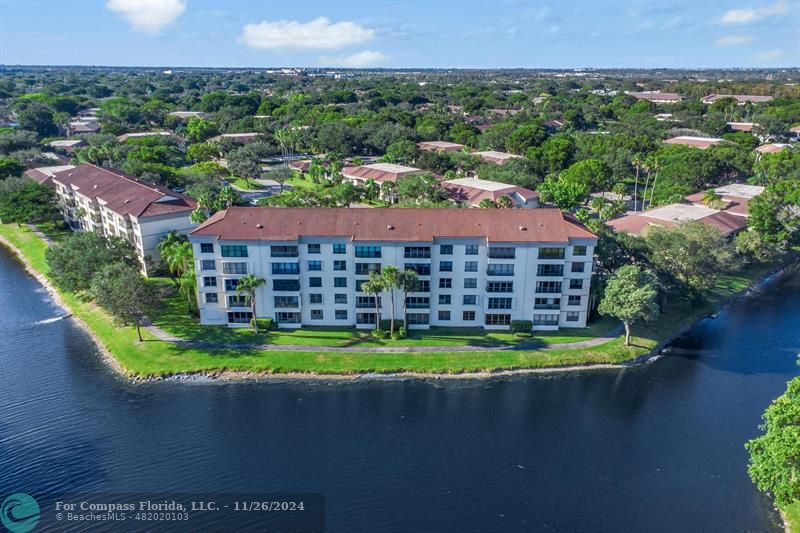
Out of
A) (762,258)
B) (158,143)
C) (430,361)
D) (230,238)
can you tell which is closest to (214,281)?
(230,238)

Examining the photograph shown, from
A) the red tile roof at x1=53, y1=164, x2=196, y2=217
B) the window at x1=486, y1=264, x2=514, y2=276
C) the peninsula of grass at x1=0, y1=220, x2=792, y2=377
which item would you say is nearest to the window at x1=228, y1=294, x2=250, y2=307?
the peninsula of grass at x1=0, y1=220, x2=792, y2=377

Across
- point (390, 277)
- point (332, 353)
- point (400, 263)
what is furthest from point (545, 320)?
point (332, 353)

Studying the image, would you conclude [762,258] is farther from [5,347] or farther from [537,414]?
[5,347]

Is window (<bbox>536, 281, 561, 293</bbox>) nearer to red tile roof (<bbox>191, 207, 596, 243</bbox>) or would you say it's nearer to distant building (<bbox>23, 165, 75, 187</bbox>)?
red tile roof (<bbox>191, 207, 596, 243</bbox>)

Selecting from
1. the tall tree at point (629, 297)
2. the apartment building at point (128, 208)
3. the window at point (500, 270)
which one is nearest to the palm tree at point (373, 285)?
the window at point (500, 270)

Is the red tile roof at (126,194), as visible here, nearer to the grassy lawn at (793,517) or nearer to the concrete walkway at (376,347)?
the concrete walkway at (376,347)

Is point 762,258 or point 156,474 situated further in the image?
point 762,258

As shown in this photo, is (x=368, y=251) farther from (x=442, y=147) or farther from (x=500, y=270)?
(x=442, y=147)

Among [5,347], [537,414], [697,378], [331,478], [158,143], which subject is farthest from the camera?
[158,143]
